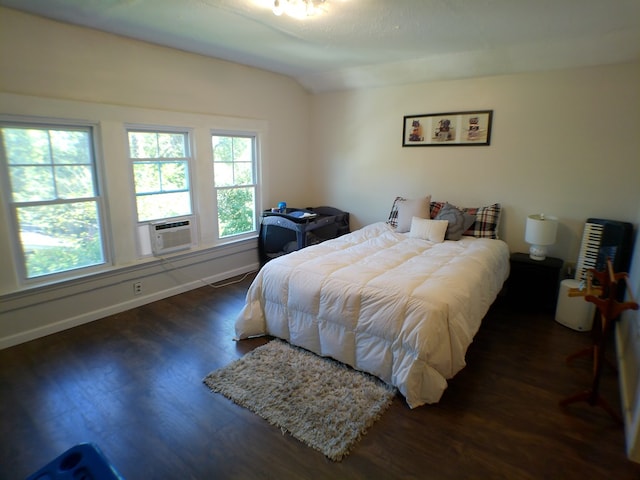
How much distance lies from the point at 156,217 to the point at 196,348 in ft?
5.11

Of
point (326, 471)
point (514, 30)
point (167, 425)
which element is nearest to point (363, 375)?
point (326, 471)

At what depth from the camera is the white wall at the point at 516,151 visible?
3.29 m

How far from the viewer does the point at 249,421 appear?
2055mm

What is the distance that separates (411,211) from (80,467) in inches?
141

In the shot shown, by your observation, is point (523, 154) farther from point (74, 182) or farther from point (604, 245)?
point (74, 182)

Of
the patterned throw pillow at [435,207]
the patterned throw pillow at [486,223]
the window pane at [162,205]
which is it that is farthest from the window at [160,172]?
the patterned throw pillow at [486,223]

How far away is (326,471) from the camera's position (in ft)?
5.69

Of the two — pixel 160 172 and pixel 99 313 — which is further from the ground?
pixel 160 172

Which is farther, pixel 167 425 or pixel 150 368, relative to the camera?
pixel 150 368

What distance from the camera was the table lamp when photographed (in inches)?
132

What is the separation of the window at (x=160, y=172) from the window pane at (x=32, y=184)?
2.24ft

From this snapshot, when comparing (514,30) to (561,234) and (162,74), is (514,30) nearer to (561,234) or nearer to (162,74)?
(561,234)

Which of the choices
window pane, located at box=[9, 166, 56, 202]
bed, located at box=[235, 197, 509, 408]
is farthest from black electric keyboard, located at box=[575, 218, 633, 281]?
window pane, located at box=[9, 166, 56, 202]

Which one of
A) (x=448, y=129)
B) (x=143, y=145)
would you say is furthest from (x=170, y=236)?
(x=448, y=129)
